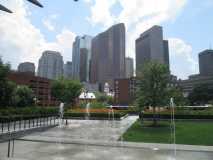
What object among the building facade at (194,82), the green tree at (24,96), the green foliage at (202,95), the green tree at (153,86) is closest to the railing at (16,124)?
the green tree at (153,86)

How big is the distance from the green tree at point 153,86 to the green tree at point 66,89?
4331cm

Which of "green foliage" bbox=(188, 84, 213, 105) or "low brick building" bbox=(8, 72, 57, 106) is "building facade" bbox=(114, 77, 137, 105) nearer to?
"green foliage" bbox=(188, 84, 213, 105)

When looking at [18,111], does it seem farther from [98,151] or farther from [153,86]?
[98,151]

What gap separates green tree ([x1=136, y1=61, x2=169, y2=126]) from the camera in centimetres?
2444

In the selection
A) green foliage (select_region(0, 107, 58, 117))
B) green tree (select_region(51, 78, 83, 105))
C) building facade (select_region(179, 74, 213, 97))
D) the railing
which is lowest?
the railing

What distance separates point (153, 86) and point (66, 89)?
44.6m

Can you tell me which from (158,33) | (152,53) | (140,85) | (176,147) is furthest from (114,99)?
(176,147)

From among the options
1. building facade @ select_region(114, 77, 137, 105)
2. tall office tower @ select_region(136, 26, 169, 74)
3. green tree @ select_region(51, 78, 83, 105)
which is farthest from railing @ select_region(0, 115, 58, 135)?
tall office tower @ select_region(136, 26, 169, 74)

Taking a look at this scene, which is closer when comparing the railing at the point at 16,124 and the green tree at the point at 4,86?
the railing at the point at 16,124

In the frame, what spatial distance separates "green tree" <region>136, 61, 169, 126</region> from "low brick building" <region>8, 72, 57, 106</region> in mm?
71765

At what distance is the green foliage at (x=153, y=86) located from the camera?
80.2ft

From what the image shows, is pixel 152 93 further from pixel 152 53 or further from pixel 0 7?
pixel 152 53

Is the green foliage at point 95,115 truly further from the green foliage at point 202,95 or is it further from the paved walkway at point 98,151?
the green foliage at point 202,95

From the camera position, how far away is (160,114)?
105 feet
